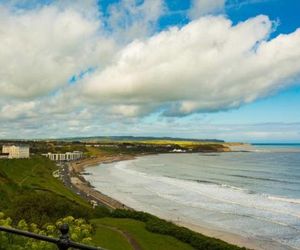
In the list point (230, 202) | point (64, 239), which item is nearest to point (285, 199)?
point (230, 202)

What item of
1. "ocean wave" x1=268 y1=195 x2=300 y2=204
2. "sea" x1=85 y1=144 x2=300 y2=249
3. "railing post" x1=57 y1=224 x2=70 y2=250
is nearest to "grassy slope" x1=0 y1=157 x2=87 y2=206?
"sea" x1=85 y1=144 x2=300 y2=249

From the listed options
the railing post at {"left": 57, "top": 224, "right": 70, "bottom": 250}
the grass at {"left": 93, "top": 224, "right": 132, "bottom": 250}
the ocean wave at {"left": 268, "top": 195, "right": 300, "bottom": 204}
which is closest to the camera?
the railing post at {"left": 57, "top": 224, "right": 70, "bottom": 250}

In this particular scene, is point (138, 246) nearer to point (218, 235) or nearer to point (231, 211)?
point (218, 235)

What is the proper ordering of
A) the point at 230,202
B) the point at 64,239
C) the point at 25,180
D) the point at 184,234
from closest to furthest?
the point at 64,239
the point at 184,234
the point at 230,202
the point at 25,180

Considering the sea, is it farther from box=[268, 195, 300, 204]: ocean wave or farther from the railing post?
the railing post

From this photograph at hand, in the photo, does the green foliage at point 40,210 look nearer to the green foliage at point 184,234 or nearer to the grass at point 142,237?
the grass at point 142,237

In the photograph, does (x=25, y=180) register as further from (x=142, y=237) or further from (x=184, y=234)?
(x=184, y=234)

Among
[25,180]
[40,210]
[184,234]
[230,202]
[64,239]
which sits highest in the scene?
[64,239]

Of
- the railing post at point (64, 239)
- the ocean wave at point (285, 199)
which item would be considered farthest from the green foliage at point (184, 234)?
the ocean wave at point (285, 199)

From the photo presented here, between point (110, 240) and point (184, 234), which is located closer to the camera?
point (110, 240)
